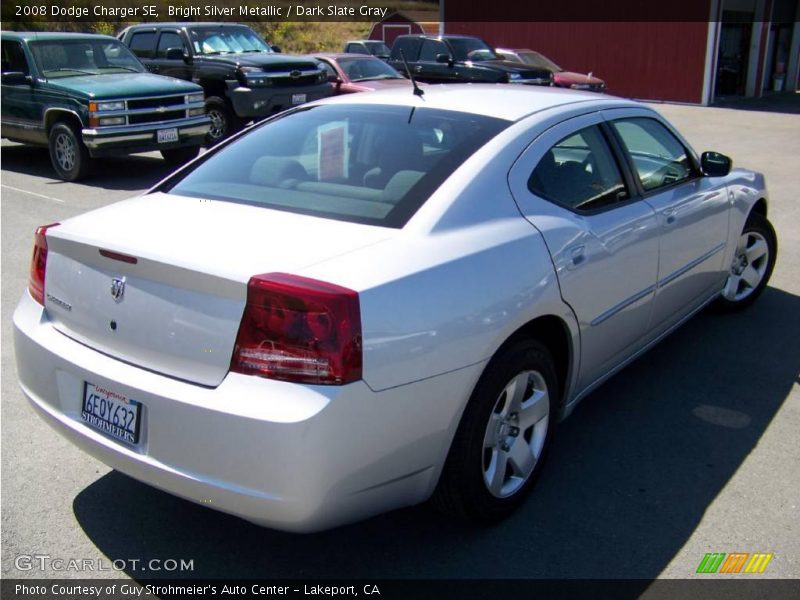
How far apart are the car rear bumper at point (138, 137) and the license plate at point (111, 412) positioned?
27.7ft

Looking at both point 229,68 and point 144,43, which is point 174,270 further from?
point 144,43

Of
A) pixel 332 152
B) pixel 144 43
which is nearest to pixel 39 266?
pixel 332 152

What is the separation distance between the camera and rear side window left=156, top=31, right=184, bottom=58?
13.9 m

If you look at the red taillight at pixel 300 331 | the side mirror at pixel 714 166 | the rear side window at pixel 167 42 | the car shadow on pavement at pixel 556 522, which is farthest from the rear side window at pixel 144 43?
the red taillight at pixel 300 331

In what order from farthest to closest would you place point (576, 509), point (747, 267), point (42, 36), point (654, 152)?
point (42, 36), point (747, 267), point (654, 152), point (576, 509)

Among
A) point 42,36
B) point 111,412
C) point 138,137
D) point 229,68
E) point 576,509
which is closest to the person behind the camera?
point 111,412

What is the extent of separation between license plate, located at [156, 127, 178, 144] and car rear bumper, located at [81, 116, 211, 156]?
0.10ft

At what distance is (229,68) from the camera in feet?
42.7

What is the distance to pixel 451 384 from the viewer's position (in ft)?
9.09

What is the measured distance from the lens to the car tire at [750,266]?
5.55m

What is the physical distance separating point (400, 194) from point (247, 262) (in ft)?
2.51

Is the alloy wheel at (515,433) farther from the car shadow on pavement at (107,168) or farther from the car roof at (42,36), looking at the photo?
the car roof at (42,36)

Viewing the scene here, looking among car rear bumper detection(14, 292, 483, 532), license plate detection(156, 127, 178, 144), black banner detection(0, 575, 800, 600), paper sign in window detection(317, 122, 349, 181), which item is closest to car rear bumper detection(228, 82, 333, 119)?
license plate detection(156, 127, 178, 144)

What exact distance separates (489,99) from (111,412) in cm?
221
